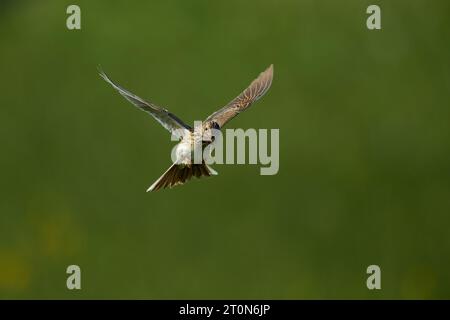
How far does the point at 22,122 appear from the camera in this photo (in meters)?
8.64


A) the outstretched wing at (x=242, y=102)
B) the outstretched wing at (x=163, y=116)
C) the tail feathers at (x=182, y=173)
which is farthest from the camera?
the outstretched wing at (x=242, y=102)

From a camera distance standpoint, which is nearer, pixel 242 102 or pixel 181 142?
pixel 181 142

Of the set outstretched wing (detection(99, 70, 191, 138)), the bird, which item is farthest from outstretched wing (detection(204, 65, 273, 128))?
outstretched wing (detection(99, 70, 191, 138))

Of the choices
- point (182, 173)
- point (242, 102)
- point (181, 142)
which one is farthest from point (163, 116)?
point (242, 102)

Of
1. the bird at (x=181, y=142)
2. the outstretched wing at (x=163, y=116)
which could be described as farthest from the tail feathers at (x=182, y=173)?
the outstretched wing at (x=163, y=116)

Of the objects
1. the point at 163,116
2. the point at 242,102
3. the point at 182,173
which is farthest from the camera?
the point at 242,102

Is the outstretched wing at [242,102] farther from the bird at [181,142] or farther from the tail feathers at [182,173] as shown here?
the tail feathers at [182,173]

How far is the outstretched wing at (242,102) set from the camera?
352cm

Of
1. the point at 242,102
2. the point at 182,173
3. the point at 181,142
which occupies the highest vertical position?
the point at 242,102

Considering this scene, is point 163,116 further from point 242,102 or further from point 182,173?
point 242,102

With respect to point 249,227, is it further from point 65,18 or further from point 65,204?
point 65,18

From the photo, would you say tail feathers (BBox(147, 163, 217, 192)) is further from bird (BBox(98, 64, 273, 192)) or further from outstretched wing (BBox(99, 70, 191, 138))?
outstretched wing (BBox(99, 70, 191, 138))

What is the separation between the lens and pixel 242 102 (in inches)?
150

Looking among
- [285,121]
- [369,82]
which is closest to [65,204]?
[285,121]
